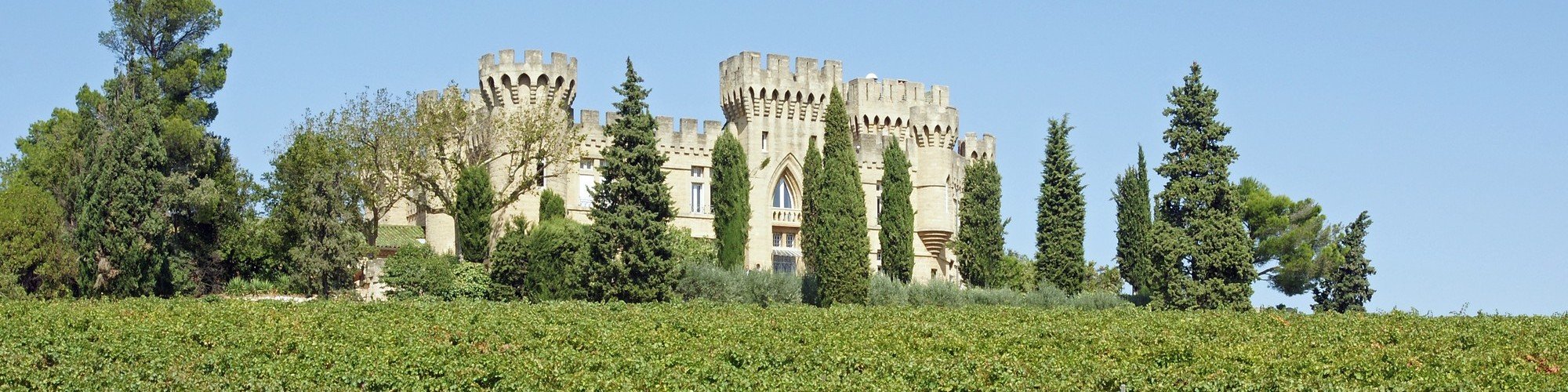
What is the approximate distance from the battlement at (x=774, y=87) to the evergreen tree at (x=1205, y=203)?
11439 mm

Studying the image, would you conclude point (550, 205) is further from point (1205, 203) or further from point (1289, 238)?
point (1289, 238)

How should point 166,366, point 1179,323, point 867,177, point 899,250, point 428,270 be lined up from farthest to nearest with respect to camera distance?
point 867,177 < point 899,250 < point 428,270 < point 1179,323 < point 166,366

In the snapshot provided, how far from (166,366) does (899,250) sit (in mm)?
26044

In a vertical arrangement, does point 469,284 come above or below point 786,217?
below

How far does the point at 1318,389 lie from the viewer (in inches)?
957

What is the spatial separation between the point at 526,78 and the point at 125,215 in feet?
41.8

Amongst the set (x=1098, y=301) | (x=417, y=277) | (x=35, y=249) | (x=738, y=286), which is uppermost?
(x=35, y=249)

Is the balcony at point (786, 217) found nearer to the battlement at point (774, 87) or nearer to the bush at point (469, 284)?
the battlement at point (774, 87)

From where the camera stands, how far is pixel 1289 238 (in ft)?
170

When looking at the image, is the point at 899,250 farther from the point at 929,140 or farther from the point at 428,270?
the point at 428,270

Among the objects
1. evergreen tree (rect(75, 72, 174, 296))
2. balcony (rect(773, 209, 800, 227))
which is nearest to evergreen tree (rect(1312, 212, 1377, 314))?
balcony (rect(773, 209, 800, 227))

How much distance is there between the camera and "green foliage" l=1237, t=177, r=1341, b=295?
51344mm

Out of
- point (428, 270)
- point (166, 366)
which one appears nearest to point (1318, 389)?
point (166, 366)

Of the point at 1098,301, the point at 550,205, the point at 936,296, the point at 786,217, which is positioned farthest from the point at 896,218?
the point at 550,205
